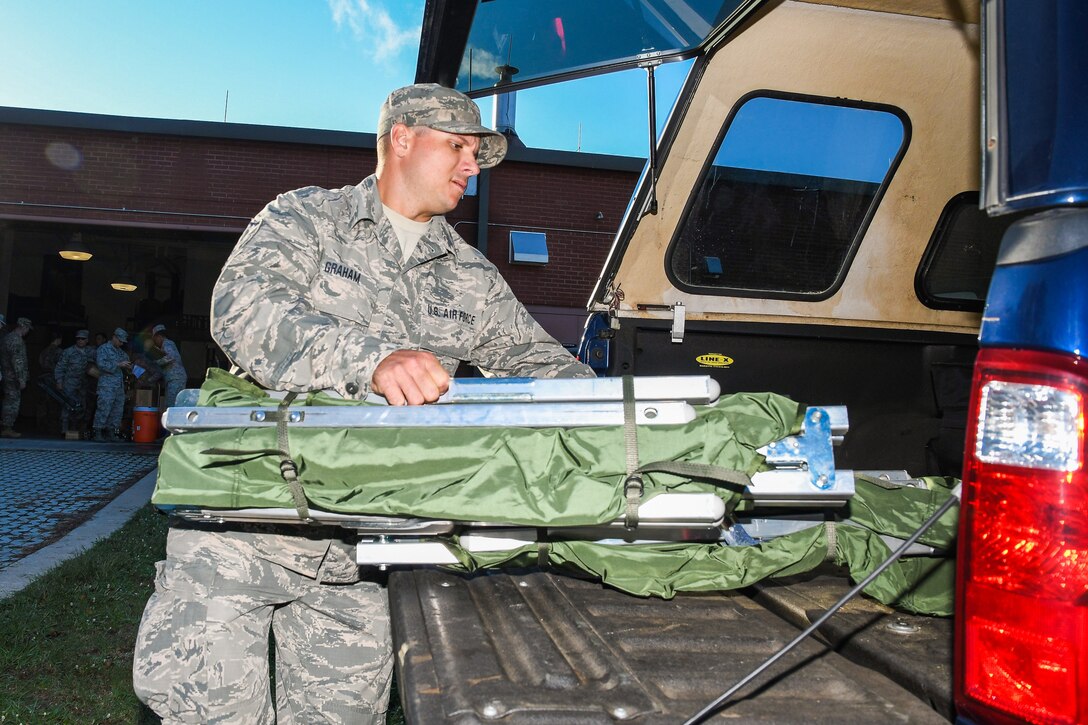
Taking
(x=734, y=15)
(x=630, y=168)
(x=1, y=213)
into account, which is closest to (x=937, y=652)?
(x=734, y=15)

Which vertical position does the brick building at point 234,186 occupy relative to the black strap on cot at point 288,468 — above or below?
above

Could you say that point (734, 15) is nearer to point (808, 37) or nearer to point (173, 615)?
point (808, 37)

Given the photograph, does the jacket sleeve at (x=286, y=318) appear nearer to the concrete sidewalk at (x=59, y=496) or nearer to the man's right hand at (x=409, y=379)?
the man's right hand at (x=409, y=379)

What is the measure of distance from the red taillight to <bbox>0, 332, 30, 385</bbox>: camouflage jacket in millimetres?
17132

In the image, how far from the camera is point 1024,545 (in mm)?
1143

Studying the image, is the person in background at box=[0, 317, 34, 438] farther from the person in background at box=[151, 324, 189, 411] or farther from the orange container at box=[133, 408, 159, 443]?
the orange container at box=[133, 408, 159, 443]

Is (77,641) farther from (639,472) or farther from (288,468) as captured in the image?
(639,472)

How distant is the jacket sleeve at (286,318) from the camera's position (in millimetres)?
2076

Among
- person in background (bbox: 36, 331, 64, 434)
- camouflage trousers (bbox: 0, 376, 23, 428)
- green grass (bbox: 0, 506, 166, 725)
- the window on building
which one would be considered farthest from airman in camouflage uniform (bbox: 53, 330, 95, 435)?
green grass (bbox: 0, 506, 166, 725)

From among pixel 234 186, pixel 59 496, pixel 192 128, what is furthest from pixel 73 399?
pixel 59 496

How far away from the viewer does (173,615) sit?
2395 millimetres

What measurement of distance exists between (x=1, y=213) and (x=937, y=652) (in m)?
18.0

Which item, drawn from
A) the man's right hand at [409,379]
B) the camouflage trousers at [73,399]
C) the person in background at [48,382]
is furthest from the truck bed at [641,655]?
the person in background at [48,382]

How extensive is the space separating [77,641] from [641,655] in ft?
14.2
